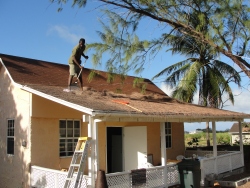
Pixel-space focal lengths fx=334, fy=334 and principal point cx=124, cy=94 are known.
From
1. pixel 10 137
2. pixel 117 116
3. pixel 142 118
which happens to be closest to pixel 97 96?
pixel 142 118

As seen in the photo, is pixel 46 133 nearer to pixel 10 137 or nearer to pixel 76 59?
pixel 10 137

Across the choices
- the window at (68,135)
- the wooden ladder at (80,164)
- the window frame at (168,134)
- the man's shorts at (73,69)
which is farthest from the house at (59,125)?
the window frame at (168,134)

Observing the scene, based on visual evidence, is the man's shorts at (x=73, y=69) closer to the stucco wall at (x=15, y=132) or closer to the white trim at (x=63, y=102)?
the stucco wall at (x=15, y=132)

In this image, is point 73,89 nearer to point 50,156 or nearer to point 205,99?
point 50,156

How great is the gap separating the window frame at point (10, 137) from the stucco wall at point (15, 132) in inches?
4.2

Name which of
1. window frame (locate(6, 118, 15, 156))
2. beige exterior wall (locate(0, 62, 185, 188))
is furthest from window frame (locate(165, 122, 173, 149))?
window frame (locate(6, 118, 15, 156))

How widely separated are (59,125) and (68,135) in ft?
1.83

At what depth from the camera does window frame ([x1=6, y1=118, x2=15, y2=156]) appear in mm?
11758

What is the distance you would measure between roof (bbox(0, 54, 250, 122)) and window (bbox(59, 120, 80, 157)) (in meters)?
1.25

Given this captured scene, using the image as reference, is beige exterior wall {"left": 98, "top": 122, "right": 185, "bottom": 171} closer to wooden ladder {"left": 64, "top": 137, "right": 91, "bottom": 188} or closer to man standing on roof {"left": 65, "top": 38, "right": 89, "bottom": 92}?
man standing on roof {"left": 65, "top": 38, "right": 89, "bottom": 92}

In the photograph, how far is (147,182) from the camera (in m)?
10.3

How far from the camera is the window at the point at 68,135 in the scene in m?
11.9

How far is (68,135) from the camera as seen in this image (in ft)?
39.6

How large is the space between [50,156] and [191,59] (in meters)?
13.7
